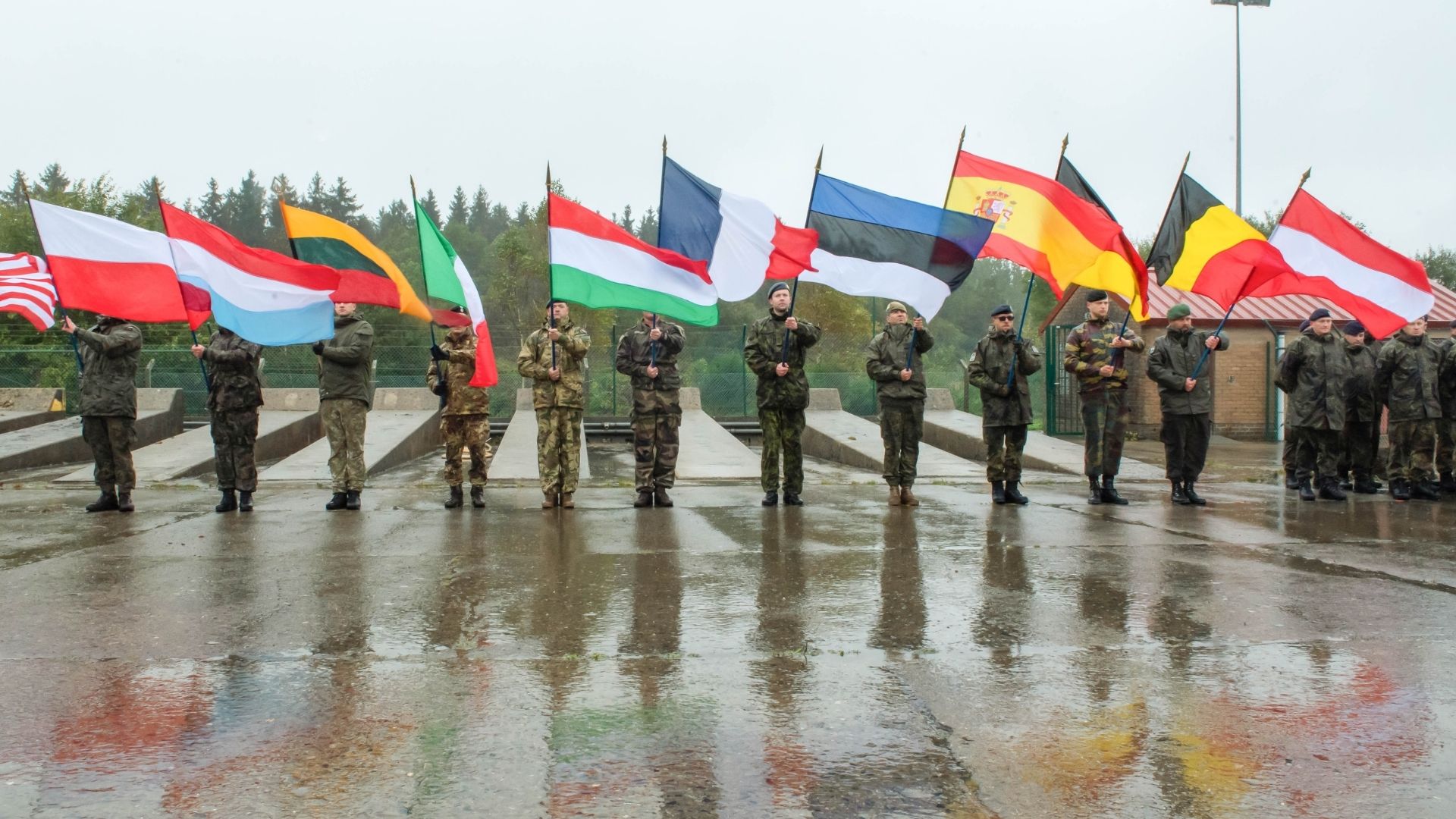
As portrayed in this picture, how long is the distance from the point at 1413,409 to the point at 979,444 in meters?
6.61

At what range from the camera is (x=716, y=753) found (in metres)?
3.50

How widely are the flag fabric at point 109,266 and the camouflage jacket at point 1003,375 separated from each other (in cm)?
689

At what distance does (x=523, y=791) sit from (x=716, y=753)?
63 centimetres

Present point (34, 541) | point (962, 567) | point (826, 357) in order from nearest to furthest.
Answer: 1. point (962, 567)
2. point (34, 541)
3. point (826, 357)

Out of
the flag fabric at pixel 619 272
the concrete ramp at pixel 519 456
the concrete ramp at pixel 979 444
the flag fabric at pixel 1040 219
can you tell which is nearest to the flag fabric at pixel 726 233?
the flag fabric at pixel 619 272

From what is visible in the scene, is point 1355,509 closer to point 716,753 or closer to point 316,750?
point 716,753

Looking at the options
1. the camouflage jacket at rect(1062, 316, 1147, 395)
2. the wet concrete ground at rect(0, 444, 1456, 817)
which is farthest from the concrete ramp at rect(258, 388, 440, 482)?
the camouflage jacket at rect(1062, 316, 1147, 395)

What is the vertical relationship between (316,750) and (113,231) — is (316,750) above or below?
below

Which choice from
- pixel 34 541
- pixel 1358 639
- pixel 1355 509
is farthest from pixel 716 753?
pixel 1355 509

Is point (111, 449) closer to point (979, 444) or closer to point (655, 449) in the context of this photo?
point (655, 449)

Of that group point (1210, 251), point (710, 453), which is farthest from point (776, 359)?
point (710, 453)

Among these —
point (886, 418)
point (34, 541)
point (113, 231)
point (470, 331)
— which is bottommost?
point (34, 541)

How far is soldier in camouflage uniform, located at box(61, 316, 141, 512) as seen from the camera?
961cm

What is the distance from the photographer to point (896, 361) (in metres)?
9.84
